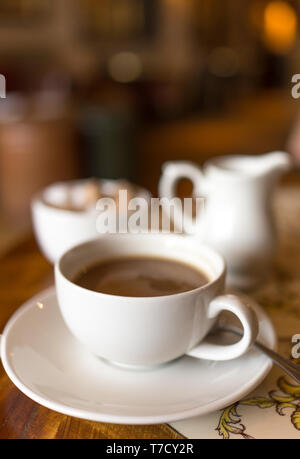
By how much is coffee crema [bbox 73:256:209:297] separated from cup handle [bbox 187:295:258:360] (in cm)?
6

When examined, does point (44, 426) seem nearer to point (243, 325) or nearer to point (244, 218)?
point (243, 325)

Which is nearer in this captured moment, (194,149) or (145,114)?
(194,149)

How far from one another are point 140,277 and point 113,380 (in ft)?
0.40

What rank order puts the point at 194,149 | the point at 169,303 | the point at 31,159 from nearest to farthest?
1. the point at 169,303
2. the point at 31,159
3. the point at 194,149

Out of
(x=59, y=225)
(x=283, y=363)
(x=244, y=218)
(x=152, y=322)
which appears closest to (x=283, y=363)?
(x=283, y=363)

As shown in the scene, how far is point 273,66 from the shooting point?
7.15m

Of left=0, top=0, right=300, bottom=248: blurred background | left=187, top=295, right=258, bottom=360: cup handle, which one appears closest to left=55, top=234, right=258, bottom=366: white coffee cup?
left=187, top=295, right=258, bottom=360: cup handle

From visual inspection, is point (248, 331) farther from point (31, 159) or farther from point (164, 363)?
point (31, 159)

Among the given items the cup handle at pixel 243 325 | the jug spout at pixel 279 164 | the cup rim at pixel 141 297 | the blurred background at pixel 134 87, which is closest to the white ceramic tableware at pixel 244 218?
the jug spout at pixel 279 164

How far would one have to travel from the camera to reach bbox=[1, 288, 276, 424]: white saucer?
42 centimetres

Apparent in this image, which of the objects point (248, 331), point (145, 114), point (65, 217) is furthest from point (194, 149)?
point (248, 331)

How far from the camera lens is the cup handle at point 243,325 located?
1.52 ft

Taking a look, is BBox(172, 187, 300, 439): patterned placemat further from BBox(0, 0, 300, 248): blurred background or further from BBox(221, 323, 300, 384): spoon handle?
BBox(0, 0, 300, 248): blurred background

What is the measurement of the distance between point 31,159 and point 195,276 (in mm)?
2351
